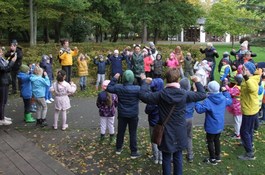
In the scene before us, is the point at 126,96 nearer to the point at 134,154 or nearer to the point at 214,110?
the point at 134,154

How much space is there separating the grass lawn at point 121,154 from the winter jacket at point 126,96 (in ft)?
3.37

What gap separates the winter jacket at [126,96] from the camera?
5172 millimetres

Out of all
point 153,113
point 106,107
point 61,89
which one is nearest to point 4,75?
point 61,89

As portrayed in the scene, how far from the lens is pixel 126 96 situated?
522cm

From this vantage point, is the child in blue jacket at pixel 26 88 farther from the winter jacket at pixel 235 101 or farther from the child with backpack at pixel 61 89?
the winter jacket at pixel 235 101

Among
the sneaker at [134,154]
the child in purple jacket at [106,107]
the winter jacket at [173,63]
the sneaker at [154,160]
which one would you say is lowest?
the sneaker at [154,160]

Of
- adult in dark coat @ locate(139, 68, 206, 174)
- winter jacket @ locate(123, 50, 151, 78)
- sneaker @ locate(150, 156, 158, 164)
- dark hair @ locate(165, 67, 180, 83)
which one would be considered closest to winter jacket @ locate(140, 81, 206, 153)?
adult in dark coat @ locate(139, 68, 206, 174)

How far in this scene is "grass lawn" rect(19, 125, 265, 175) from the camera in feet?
16.5

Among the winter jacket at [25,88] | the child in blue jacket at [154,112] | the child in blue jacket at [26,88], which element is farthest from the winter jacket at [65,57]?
the child in blue jacket at [154,112]

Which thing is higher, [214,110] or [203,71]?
[203,71]

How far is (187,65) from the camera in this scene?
11.7 m

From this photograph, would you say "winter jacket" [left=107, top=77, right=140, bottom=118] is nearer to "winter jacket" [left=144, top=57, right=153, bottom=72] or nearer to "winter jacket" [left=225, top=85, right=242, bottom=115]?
"winter jacket" [left=225, top=85, right=242, bottom=115]

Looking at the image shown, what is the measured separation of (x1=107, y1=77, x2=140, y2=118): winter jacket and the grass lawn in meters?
1.03

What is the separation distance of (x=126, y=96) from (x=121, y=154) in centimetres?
138
